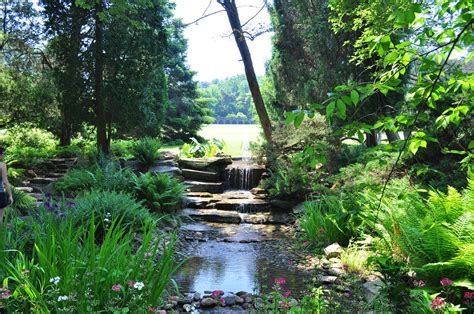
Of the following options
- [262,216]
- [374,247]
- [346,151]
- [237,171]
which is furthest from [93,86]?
[374,247]

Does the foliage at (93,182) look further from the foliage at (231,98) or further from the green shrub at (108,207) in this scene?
the foliage at (231,98)

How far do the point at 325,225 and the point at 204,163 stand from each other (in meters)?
6.83

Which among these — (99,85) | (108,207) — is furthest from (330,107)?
(99,85)

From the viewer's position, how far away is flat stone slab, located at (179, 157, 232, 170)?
12233mm

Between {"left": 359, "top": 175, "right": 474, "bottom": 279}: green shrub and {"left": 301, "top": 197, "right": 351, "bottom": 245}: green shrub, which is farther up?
{"left": 359, "top": 175, "right": 474, "bottom": 279}: green shrub

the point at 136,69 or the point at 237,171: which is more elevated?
the point at 136,69

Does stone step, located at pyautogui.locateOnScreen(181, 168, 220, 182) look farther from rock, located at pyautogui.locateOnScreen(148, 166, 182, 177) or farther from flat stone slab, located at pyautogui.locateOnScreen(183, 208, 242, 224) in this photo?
flat stone slab, located at pyautogui.locateOnScreen(183, 208, 242, 224)

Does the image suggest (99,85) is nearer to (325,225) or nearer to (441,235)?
(325,225)

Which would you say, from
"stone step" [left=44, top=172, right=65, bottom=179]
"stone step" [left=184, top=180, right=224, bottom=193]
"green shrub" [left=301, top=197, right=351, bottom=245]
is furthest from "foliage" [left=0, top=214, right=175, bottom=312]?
"stone step" [left=184, top=180, right=224, bottom=193]

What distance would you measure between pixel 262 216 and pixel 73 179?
14.2ft

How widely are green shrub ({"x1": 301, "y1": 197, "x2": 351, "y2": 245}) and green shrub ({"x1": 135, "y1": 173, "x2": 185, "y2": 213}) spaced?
2.98m

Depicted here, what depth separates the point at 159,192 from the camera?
27.6 ft

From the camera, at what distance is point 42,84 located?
1197cm

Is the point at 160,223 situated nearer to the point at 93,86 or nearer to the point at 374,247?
the point at 374,247
